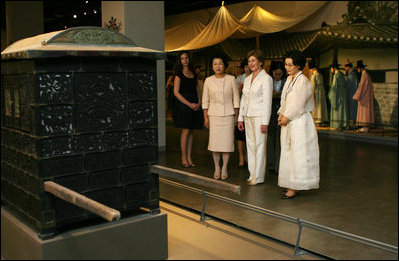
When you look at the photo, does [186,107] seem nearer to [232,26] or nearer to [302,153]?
[232,26]

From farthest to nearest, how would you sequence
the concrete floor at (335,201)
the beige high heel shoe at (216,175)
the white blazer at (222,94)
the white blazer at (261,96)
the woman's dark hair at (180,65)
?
the woman's dark hair at (180,65)
the beige high heel shoe at (216,175)
the white blazer at (222,94)
the white blazer at (261,96)
the concrete floor at (335,201)

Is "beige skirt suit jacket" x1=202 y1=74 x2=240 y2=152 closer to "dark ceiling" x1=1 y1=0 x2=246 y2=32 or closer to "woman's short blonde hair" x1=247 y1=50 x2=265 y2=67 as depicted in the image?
"woman's short blonde hair" x1=247 y1=50 x2=265 y2=67

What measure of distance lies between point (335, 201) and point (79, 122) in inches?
93.9

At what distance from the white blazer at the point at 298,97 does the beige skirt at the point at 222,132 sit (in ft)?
2.50

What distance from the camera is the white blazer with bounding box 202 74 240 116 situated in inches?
176

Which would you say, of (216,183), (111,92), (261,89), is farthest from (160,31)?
(216,183)

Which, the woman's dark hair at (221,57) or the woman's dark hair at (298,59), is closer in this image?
the woman's dark hair at (298,59)

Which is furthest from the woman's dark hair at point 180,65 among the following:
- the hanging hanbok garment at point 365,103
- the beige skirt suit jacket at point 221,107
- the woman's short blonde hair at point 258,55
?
the hanging hanbok garment at point 365,103

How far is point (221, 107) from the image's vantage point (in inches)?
178

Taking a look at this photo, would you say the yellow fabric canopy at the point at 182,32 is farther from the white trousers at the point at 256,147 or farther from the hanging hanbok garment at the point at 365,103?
the hanging hanbok garment at the point at 365,103


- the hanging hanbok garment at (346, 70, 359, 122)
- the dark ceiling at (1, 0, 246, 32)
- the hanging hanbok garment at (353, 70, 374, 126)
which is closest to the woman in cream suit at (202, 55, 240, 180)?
the dark ceiling at (1, 0, 246, 32)

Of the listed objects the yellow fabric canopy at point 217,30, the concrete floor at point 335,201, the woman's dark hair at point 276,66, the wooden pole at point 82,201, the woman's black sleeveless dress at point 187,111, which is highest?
the yellow fabric canopy at point 217,30

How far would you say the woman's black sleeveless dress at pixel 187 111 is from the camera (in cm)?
504

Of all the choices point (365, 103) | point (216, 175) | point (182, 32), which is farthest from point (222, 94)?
point (365, 103)
